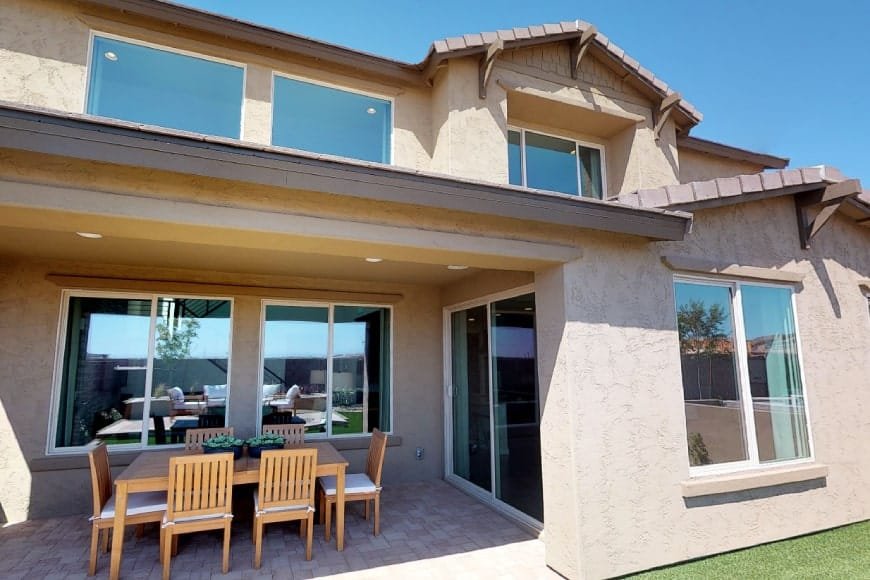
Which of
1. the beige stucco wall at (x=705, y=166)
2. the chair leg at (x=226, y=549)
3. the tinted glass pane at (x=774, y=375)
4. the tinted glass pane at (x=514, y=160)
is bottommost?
the chair leg at (x=226, y=549)

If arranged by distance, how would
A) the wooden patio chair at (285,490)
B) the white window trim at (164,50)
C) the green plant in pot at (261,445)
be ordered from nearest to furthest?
the wooden patio chair at (285,490)
the green plant in pot at (261,445)
the white window trim at (164,50)

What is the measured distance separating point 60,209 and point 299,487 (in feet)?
12.5

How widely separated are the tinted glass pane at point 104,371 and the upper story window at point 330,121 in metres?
3.84

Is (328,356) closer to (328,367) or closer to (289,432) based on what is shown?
(328,367)

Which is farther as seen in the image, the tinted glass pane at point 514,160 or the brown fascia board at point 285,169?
the tinted glass pane at point 514,160

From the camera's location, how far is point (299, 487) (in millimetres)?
5676

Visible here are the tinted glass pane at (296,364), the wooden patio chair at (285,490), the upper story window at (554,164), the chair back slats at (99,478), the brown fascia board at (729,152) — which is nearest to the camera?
the chair back slats at (99,478)

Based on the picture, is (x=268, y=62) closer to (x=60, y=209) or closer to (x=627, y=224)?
(x=60, y=209)

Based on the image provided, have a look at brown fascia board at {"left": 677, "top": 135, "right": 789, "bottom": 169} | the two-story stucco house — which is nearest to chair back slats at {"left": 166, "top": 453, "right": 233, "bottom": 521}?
the two-story stucco house

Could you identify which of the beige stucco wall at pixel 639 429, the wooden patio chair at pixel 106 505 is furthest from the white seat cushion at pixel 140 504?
the beige stucco wall at pixel 639 429

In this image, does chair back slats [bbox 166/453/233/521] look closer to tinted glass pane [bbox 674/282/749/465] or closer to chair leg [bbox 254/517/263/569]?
chair leg [bbox 254/517/263/569]

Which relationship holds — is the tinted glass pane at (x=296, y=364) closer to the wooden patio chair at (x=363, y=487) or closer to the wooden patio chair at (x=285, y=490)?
the wooden patio chair at (x=363, y=487)

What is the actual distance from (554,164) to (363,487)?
7178mm

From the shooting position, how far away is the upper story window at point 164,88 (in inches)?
294
